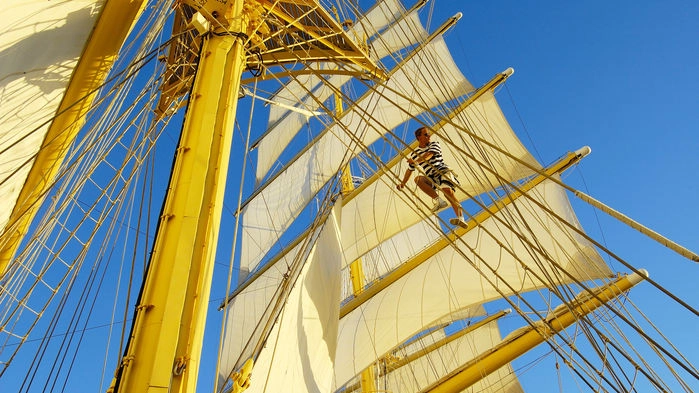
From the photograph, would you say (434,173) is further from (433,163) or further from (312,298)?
(312,298)

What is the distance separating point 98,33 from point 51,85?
2.39ft

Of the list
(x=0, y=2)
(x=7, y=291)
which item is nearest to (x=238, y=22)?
(x=0, y=2)

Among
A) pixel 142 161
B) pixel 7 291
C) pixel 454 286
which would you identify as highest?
pixel 454 286

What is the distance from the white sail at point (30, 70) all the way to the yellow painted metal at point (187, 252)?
107 cm

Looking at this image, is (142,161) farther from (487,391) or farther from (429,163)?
(487,391)

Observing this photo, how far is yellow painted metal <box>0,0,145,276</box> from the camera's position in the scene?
12.9ft

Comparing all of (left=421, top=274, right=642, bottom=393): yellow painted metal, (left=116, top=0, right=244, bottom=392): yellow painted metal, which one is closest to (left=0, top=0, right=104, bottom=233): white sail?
(left=116, top=0, right=244, bottom=392): yellow painted metal

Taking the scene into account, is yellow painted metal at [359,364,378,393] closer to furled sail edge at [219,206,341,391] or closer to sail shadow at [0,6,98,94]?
furled sail edge at [219,206,341,391]

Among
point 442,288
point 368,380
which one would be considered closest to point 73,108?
point 442,288

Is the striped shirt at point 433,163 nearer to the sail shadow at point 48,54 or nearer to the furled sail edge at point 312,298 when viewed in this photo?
the furled sail edge at point 312,298

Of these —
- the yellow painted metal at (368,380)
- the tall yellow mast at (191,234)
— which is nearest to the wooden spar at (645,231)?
the tall yellow mast at (191,234)

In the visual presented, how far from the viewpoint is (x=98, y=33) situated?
15.3 ft

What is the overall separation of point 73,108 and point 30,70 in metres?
0.47

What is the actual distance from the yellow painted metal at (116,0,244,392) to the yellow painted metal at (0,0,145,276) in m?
1.05
